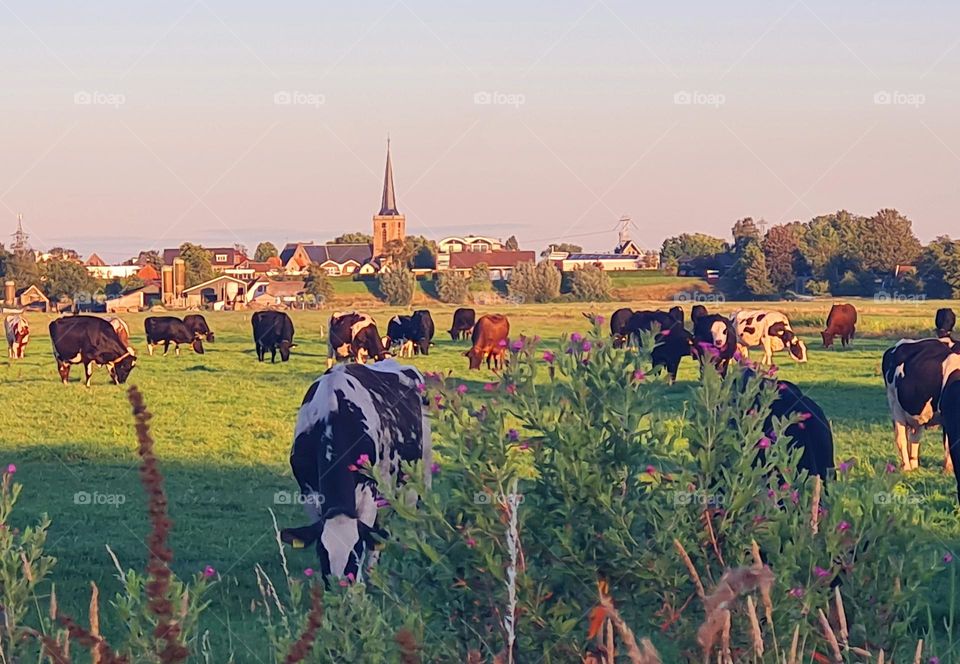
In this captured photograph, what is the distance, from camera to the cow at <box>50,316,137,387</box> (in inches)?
1063

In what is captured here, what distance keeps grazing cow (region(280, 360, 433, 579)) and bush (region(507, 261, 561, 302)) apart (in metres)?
73.6

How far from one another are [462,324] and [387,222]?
3664 inches

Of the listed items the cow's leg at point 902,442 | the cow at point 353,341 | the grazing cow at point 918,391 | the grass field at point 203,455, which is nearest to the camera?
the grass field at point 203,455

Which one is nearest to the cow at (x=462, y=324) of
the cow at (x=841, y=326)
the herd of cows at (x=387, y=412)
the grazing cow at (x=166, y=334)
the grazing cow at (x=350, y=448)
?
the grazing cow at (x=166, y=334)

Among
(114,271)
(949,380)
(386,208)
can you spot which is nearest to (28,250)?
(114,271)

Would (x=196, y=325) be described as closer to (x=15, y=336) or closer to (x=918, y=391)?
(x=15, y=336)

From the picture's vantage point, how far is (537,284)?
276ft

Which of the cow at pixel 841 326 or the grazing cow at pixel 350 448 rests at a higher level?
the grazing cow at pixel 350 448

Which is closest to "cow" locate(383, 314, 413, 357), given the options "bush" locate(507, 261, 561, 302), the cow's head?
the cow's head

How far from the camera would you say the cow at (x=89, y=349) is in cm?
2700

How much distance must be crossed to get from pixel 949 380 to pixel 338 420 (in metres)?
7.99

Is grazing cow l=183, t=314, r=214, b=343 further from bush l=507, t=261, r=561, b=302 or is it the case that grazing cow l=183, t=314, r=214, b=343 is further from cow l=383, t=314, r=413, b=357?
bush l=507, t=261, r=561, b=302

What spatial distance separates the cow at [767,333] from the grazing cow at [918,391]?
17.4 metres

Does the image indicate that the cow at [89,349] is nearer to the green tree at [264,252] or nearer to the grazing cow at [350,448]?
the grazing cow at [350,448]
